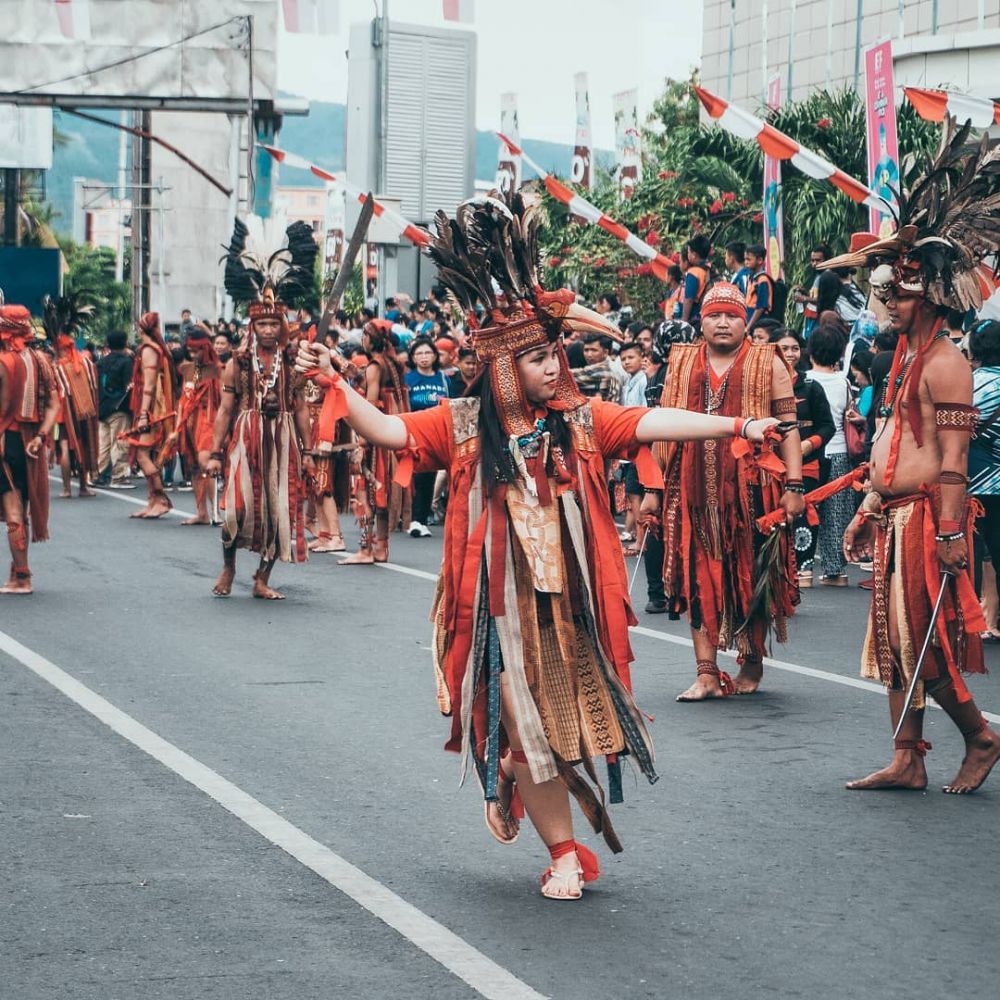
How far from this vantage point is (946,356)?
7.37 metres

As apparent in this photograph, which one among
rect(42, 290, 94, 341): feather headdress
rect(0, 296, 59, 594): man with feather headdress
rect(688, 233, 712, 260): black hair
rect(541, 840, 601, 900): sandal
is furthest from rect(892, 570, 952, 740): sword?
rect(42, 290, 94, 341): feather headdress

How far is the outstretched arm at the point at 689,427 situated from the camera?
6023 millimetres

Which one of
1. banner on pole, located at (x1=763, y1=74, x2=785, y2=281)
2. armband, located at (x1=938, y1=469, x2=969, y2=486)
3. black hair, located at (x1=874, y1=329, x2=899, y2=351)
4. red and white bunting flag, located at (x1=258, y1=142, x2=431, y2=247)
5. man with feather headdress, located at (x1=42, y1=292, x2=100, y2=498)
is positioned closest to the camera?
armband, located at (x1=938, y1=469, x2=969, y2=486)

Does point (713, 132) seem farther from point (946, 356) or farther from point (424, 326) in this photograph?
point (946, 356)

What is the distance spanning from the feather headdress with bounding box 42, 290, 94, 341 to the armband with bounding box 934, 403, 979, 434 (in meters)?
17.0

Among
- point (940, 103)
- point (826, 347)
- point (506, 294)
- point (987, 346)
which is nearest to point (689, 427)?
point (506, 294)

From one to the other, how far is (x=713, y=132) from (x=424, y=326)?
5.31 m

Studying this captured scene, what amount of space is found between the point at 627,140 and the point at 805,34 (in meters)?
20.6

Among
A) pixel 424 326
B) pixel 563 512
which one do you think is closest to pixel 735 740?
pixel 563 512

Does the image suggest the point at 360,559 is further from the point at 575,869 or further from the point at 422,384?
the point at 575,869

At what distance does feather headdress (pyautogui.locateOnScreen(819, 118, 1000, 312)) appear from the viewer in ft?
24.2

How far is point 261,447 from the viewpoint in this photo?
13500 mm

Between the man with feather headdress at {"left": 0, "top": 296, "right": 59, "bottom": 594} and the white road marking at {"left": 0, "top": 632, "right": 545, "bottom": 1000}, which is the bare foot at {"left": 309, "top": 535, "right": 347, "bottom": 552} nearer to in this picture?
the man with feather headdress at {"left": 0, "top": 296, "right": 59, "bottom": 594}

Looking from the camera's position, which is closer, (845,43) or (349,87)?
(349,87)
